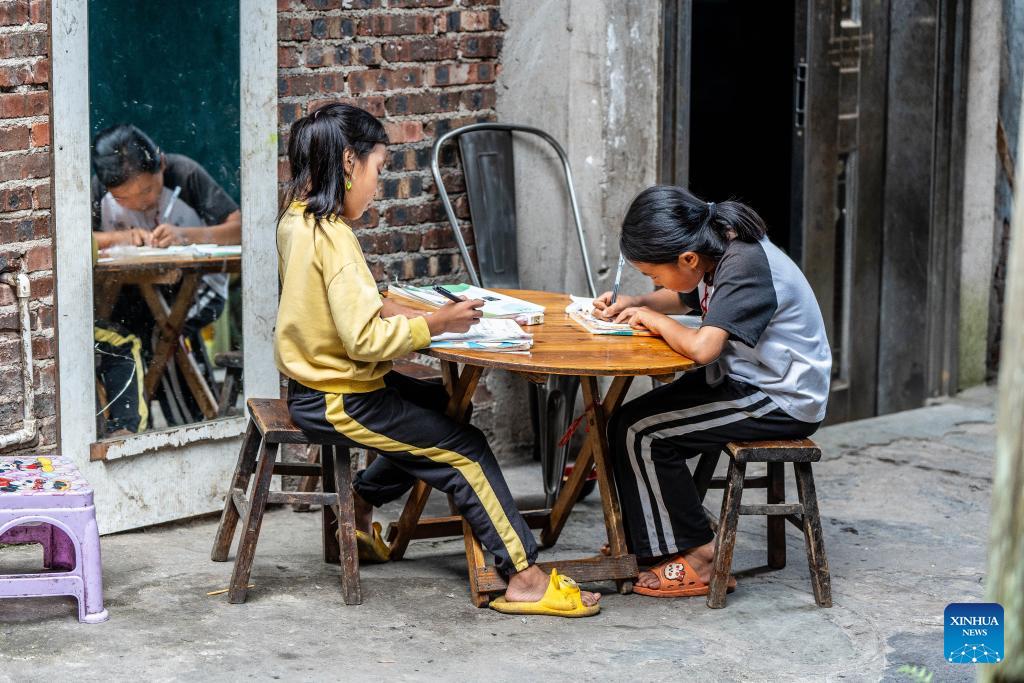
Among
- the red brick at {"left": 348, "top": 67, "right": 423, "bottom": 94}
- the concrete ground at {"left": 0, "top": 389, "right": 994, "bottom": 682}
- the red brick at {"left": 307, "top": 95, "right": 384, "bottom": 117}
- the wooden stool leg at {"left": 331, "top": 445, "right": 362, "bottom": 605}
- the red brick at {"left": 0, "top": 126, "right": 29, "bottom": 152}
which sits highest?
the red brick at {"left": 348, "top": 67, "right": 423, "bottom": 94}

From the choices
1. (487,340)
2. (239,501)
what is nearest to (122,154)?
(239,501)

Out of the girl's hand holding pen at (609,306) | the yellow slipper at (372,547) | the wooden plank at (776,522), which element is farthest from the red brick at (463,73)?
the wooden plank at (776,522)

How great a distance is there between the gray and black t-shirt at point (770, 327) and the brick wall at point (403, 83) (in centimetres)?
152

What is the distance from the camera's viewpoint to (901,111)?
646 cm

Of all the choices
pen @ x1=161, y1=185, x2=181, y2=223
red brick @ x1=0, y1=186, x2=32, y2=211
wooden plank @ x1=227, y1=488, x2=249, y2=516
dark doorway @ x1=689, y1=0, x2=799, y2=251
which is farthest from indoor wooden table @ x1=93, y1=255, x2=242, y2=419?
dark doorway @ x1=689, y1=0, x2=799, y2=251

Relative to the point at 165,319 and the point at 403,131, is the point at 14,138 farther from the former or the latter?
the point at 403,131

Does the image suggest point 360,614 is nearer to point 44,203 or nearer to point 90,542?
point 90,542

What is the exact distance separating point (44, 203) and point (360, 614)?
161cm

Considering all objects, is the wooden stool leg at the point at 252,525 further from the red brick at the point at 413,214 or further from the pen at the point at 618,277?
the red brick at the point at 413,214

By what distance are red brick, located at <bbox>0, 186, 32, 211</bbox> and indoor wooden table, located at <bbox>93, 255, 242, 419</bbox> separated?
14.0 inches

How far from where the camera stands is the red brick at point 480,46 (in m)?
5.48

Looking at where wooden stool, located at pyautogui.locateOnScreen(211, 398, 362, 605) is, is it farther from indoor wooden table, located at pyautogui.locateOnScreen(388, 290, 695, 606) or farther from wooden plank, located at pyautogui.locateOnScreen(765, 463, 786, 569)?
wooden plank, located at pyautogui.locateOnScreen(765, 463, 786, 569)

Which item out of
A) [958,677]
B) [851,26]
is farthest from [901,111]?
[958,677]

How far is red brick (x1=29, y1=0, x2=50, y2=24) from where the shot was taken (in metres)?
4.23
